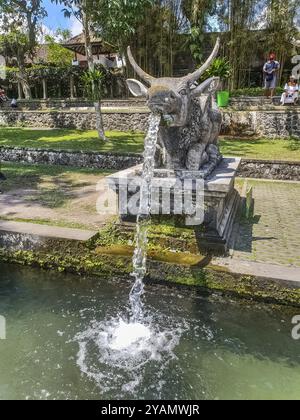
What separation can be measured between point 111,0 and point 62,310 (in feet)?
31.7

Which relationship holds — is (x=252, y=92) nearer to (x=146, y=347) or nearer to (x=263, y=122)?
(x=263, y=122)

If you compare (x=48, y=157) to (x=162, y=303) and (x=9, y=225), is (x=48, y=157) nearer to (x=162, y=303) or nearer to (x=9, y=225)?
(x=9, y=225)

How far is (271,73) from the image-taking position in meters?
15.3

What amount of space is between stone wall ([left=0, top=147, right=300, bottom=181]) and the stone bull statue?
415 cm

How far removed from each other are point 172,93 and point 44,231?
2.80 meters

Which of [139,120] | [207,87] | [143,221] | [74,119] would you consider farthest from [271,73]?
[143,221]

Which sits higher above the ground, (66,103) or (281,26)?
(281,26)

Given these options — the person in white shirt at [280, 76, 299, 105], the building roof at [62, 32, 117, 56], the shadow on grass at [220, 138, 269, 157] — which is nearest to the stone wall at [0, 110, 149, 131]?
the shadow on grass at [220, 138, 269, 157]

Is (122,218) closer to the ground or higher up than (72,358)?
higher up

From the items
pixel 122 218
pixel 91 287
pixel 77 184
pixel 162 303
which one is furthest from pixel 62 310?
pixel 77 184

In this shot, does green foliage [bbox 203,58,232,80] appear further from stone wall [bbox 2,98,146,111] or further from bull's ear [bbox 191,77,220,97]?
bull's ear [bbox 191,77,220,97]

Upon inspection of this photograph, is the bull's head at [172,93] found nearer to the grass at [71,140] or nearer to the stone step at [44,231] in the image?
the stone step at [44,231]

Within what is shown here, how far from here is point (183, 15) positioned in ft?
63.0
